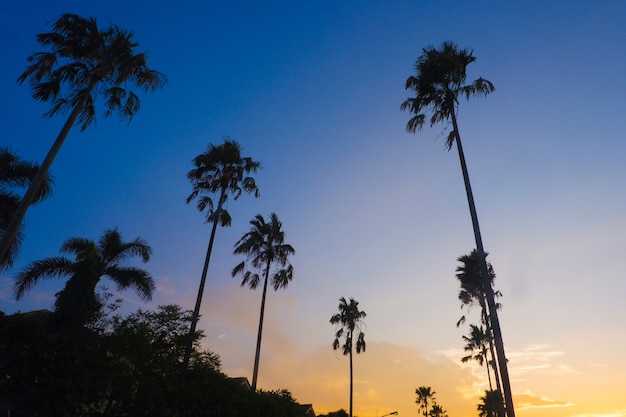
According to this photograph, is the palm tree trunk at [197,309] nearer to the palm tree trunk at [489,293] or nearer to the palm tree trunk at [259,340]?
the palm tree trunk at [259,340]

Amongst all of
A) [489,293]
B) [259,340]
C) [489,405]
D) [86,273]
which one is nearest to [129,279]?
[86,273]

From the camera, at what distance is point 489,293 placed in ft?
46.6

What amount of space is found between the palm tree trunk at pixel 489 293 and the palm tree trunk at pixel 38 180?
18.5 meters

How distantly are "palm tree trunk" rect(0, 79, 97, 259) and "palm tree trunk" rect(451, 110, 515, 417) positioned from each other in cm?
1854

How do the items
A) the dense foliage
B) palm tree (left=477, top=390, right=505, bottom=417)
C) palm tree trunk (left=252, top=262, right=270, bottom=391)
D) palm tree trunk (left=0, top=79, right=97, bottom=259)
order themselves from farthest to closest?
palm tree (left=477, top=390, right=505, bottom=417) < palm tree trunk (left=252, top=262, right=270, bottom=391) < palm tree trunk (left=0, top=79, right=97, bottom=259) < the dense foliage

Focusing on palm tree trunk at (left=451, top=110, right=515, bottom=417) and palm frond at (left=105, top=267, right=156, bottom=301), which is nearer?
palm tree trunk at (left=451, top=110, right=515, bottom=417)

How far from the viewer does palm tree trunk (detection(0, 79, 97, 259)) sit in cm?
1455

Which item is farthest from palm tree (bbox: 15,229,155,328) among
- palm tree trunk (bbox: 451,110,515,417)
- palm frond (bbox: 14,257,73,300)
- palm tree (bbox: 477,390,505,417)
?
palm tree (bbox: 477,390,505,417)

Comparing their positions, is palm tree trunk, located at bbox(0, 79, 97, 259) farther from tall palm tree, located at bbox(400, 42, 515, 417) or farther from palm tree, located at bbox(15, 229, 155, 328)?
tall palm tree, located at bbox(400, 42, 515, 417)

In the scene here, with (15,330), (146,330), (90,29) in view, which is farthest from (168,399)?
(90,29)

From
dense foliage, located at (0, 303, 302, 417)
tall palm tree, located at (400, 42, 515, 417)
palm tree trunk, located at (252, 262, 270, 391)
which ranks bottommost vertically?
dense foliage, located at (0, 303, 302, 417)

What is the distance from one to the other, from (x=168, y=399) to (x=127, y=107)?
1485cm

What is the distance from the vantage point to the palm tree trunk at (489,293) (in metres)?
13.2

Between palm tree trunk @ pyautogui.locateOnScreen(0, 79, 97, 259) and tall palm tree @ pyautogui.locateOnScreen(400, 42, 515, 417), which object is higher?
tall palm tree @ pyautogui.locateOnScreen(400, 42, 515, 417)
